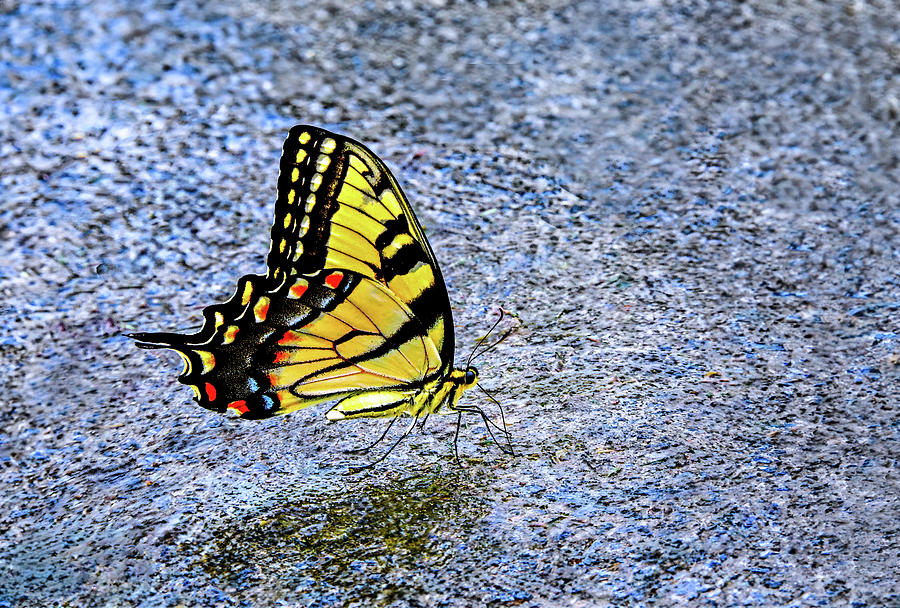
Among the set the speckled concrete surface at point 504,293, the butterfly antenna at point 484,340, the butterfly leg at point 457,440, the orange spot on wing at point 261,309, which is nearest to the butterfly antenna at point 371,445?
the speckled concrete surface at point 504,293

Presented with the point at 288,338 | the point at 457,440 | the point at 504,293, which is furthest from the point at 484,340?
the point at 288,338

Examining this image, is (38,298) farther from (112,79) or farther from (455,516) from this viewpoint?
(455,516)

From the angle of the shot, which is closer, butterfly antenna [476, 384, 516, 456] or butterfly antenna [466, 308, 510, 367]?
butterfly antenna [476, 384, 516, 456]

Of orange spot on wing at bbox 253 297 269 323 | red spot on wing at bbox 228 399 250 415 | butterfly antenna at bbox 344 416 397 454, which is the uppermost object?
orange spot on wing at bbox 253 297 269 323

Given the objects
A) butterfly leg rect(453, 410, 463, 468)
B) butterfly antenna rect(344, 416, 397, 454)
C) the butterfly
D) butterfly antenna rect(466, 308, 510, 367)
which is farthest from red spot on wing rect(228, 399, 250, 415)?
butterfly antenna rect(466, 308, 510, 367)

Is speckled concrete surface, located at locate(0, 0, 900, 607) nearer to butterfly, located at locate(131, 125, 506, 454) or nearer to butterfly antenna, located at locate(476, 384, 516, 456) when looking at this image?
butterfly antenna, located at locate(476, 384, 516, 456)

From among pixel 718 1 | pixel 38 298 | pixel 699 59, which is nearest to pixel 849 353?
pixel 699 59

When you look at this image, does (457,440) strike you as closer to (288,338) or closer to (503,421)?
(503,421)
